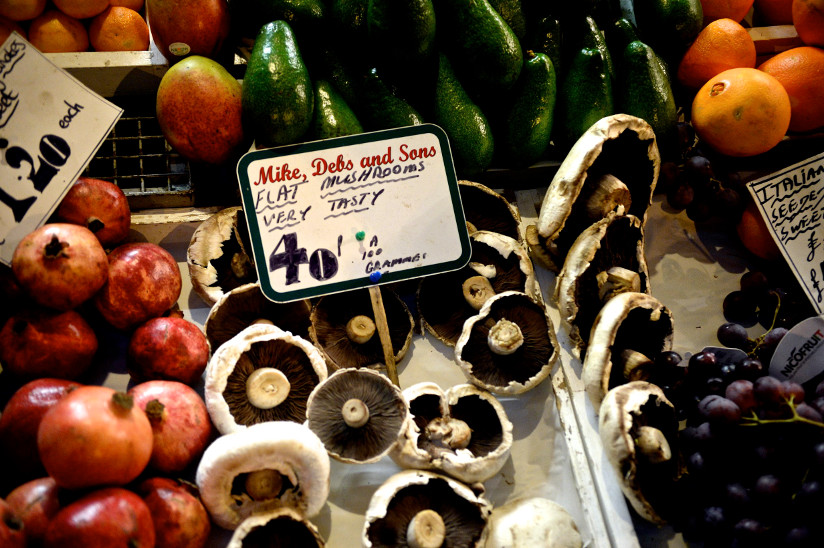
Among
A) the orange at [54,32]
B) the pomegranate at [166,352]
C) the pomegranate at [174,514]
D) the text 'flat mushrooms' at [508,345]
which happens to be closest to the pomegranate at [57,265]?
the pomegranate at [166,352]

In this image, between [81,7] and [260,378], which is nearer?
[260,378]

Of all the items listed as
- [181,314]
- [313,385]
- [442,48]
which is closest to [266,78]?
[442,48]

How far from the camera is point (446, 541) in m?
1.27

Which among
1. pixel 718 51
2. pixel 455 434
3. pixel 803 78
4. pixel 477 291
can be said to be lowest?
pixel 455 434

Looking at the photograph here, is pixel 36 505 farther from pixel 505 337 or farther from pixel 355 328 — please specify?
pixel 505 337

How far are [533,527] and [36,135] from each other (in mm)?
1688

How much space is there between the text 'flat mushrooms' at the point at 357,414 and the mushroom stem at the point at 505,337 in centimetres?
32

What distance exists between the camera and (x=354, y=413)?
1299mm

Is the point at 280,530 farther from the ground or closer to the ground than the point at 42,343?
closer to the ground

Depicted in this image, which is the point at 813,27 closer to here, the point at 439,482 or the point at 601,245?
the point at 601,245

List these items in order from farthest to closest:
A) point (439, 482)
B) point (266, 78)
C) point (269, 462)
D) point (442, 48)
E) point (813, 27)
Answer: point (813, 27) → point (442, 48) → point (266, 78) → point (439, 482) → point (269, 462)

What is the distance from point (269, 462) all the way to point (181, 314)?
65 cm

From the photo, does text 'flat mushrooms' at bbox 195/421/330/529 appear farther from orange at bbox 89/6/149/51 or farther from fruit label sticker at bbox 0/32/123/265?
orange at bbox 89/6/149/51

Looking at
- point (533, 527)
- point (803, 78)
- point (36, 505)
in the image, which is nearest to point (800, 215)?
point (803, 78)
